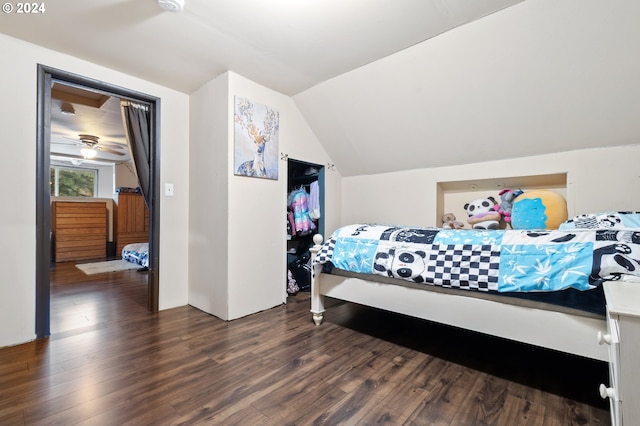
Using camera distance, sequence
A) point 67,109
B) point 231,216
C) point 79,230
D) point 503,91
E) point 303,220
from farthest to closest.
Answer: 1. point 79,230
2. point 67,109
3. point 303,220
4. point 231,216
5. point 503,91

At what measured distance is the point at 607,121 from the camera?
81.7 inches

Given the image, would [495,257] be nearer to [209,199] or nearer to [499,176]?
[499,176]

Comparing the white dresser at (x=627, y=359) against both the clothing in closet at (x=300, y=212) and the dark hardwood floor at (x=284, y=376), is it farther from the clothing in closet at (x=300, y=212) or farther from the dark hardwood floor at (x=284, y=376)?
the clothing in closet at (x=300, y=212)

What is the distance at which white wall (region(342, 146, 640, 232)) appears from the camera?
2.15 metres

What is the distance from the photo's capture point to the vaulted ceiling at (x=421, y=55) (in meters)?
1.76

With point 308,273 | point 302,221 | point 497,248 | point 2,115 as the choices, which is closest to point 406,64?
point 497,248

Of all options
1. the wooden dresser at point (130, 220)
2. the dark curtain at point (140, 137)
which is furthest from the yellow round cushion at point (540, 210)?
the wooden dresser at point (130, 220)

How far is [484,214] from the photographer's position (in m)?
2.80

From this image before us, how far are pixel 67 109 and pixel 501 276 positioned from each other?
16.4ft

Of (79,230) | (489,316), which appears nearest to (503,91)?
(489,316)

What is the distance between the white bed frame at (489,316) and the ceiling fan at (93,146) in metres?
5.01

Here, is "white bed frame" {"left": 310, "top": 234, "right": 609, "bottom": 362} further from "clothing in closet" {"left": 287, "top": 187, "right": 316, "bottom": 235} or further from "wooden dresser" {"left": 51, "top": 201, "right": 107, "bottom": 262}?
"wooden dresser" {"left": 51, "top": 201, "right": 107, "bottom": 262}

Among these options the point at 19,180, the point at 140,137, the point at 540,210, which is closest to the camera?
the point at 19,180

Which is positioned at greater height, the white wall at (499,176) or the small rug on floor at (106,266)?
the white wall at (499,176)
